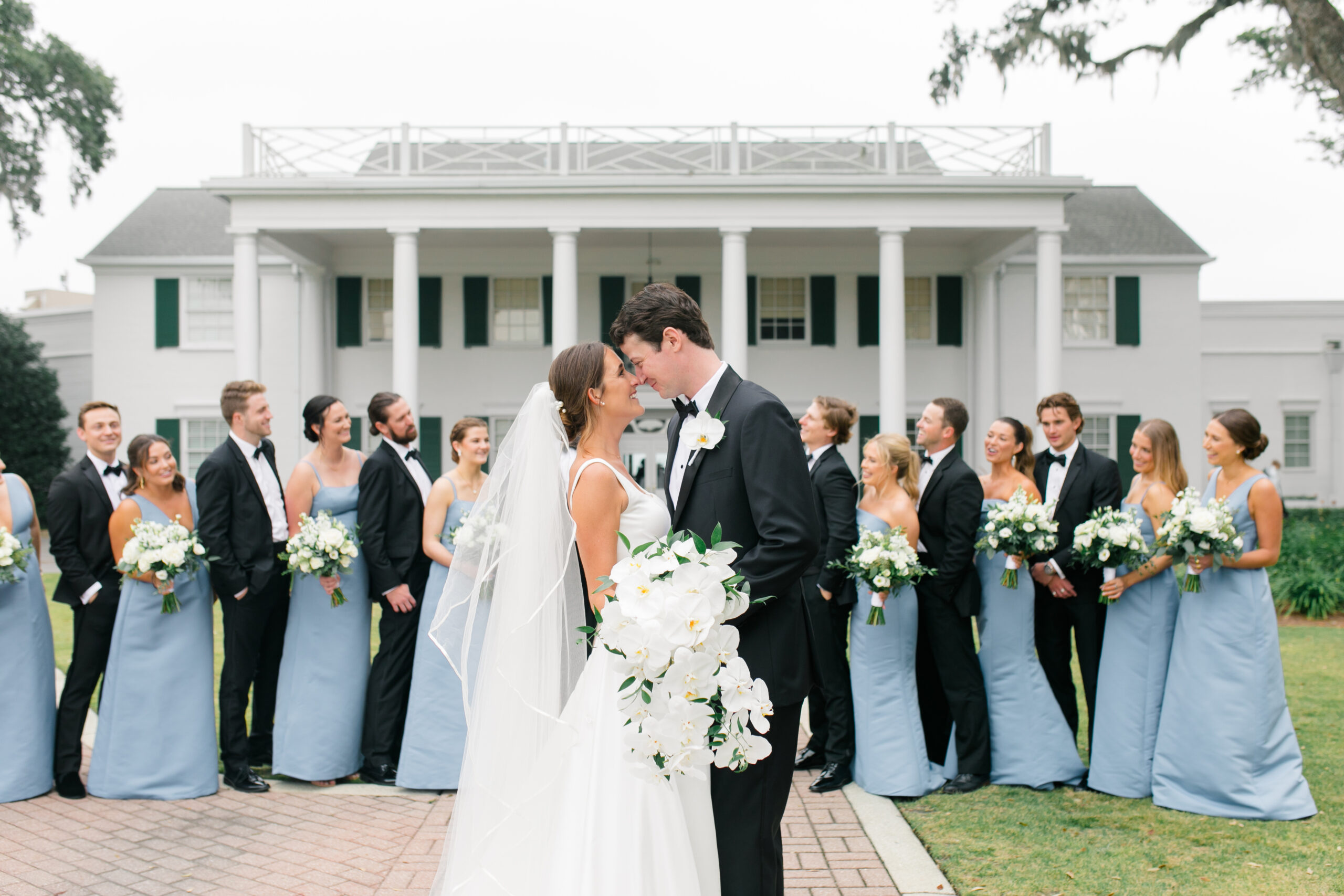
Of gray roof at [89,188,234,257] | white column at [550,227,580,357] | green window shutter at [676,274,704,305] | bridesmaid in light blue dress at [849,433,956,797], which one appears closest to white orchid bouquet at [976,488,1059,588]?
bridesmaid in light blue dress at [849,433,956,797]

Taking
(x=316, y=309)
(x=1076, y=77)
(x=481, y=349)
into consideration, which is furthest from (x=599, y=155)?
(x=1076, y=77)

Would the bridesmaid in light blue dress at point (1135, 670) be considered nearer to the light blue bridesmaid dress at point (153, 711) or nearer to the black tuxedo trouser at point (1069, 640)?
the black tuxedo trouser at point (1069, 640)

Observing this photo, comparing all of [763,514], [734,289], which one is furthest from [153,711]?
[734,289]

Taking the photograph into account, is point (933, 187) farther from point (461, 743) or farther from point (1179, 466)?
point (461, 743)

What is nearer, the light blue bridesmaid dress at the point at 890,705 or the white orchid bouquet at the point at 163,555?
the white orchid bouquet at the point at 163,555

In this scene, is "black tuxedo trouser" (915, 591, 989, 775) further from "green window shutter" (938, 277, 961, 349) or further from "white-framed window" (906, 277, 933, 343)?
"white-framed window" (906, 277, 933, 343)

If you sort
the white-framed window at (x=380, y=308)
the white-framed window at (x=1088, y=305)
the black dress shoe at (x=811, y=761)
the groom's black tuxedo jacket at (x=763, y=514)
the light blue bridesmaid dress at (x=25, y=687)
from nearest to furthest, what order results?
the groom's black tuxedo jacket at (x=763, y=514)
the light blue bridesmaid dress at (x=25, y=687)
the black dress shoe at (x=811, y=761)
the white-framed window at (x=380, y=308)
the white-framed window at (x=1088, y=305)

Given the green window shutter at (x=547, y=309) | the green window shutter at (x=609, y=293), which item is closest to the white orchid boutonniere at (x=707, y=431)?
the green window shutter at (x=547, y=309)

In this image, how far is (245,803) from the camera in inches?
223

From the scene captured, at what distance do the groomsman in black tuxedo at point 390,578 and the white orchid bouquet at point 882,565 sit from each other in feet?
8.63

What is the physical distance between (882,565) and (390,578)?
2.93 m

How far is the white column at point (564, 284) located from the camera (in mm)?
20016

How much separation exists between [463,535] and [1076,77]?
14275 mm

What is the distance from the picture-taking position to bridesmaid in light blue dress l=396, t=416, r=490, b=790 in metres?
5.88
